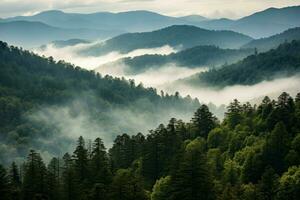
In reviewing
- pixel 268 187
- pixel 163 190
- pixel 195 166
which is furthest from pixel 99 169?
pixel 268 187

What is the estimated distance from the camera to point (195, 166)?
175 ft

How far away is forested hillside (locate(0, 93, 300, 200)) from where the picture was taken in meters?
54.4

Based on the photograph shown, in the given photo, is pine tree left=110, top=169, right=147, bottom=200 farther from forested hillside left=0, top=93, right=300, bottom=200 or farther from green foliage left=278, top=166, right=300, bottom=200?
green foliage left=278, top=166, right=300, bottom=200

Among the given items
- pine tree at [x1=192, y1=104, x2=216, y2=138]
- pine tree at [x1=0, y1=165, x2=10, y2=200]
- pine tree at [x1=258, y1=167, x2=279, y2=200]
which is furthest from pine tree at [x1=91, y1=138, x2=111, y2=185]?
pine tree at [x1=192, y1=104, x2=216, y2=138]

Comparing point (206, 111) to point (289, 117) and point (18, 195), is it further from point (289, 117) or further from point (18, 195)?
point (18, 195)

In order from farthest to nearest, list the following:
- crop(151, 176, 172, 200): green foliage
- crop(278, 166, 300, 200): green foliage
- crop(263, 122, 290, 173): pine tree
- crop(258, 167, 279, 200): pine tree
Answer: crop(263, 122, 290, 173): pine tree < crop(151, 176, 172, 200): green foliage < crop(278, 166, 300, 200): green foliage < crop(258, 167, 279, 200): pine tree

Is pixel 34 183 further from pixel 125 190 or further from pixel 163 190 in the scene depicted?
pixel 163 190

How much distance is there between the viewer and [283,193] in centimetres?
5569

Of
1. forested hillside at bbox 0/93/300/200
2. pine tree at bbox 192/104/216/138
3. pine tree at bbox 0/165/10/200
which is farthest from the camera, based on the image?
pine tree at bbox 192/104/216/138

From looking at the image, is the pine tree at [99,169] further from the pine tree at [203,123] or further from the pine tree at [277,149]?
the pine tree at [203,123]

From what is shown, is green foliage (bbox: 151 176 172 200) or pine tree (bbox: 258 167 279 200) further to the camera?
green foliage (bbox: 151 176 172 200)

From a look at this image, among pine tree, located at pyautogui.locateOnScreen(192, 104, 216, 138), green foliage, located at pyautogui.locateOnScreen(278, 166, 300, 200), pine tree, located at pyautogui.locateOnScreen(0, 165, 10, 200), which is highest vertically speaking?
pine tree, located at pyautogui.locateOnScreen(192, 104, 216, 138)

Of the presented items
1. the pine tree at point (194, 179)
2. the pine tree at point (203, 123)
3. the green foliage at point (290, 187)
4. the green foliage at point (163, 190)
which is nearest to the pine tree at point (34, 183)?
the green foliage at point (163, 190)

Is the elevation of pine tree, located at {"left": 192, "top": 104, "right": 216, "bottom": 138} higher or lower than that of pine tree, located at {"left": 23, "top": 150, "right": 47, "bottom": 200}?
higher
